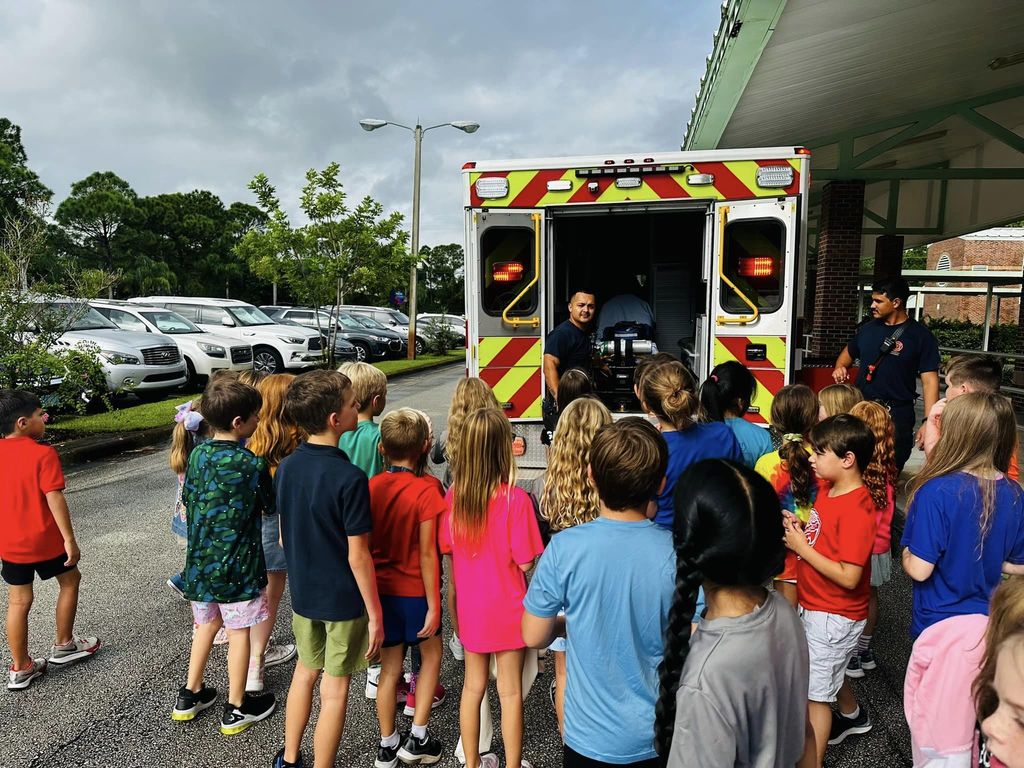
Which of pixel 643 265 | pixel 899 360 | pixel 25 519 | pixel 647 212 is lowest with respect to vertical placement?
pixel 25 519

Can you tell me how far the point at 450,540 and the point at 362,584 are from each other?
1.21 feet

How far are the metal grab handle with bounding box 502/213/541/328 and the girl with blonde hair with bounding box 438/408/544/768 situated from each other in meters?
2.88

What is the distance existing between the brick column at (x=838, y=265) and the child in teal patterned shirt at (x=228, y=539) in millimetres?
11098

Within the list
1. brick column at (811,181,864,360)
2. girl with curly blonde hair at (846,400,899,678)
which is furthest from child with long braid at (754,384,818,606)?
brick column at (811,181,864,360)

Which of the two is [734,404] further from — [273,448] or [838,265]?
[838,265]

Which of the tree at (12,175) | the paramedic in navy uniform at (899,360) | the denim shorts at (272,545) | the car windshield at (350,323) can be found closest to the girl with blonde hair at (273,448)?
the denim shorts at (272,545)

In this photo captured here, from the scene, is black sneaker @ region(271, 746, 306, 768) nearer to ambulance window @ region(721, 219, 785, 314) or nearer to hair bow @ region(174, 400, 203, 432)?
hair bow @ region(174, 400, 203, 432)

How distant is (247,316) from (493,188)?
44.2 ft

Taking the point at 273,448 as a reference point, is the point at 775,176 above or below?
above

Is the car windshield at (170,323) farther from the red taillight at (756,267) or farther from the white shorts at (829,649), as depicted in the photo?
the white shorts at (829,649)

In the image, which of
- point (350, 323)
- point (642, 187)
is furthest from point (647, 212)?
point (350, 323)

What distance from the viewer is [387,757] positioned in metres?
2.70

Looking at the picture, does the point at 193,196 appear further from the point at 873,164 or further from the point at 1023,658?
the point at 1023,658

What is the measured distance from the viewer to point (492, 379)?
213 inches
